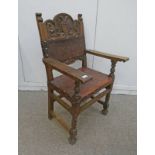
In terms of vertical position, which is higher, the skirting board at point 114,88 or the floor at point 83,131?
the skirting board at point 114,88

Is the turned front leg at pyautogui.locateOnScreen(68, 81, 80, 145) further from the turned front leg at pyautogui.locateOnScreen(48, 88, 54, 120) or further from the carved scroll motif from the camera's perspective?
the carved scroll motif

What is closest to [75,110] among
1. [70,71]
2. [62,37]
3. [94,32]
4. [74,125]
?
[74,125]

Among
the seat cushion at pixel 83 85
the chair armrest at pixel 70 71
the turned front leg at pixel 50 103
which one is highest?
the chair armrest at pixel 70 71

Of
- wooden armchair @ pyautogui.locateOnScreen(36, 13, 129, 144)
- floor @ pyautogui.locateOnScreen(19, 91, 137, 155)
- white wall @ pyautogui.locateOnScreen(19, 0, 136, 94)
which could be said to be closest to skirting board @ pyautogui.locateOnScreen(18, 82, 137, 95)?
white wall @ pyautogui.locateOnScreen(19, 0, 136, 94)

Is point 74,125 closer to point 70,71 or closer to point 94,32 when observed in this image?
point 70,71

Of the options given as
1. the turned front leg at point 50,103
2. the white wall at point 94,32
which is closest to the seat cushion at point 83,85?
the turned front leg at point 50,103

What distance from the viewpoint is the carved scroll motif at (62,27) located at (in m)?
1.50

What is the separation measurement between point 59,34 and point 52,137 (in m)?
0.91

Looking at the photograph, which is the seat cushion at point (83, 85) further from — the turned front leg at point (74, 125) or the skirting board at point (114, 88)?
the skirting board at point (114, 88)

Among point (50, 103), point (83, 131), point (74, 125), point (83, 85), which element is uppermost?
point (83, 85)

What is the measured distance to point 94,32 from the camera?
75.5 inches

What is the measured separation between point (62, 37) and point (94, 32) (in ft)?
1.61
